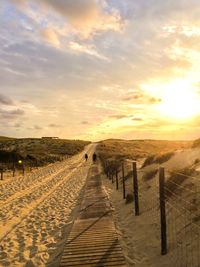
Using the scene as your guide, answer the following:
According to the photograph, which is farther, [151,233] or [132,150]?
[132,150]

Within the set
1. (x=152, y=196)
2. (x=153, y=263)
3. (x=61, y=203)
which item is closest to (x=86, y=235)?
(x=153, y=263)

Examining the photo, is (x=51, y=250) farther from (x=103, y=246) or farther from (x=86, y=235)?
(x=103, y=246)

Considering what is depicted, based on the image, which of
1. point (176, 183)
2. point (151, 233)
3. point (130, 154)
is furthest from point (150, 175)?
point (130, 154)

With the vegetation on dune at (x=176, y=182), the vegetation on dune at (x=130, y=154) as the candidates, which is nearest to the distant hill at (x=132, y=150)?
the vegetation on dune at (x=130, y=154)

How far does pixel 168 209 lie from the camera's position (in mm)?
11930

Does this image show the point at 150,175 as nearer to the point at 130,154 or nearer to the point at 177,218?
the point at 177,218

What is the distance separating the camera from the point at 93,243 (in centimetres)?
970

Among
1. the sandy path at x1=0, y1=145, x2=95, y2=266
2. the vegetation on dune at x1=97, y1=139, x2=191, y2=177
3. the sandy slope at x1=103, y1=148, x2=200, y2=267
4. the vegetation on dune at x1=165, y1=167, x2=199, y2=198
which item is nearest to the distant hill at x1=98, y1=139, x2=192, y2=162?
the vegetation on dune at x1=97, y1=139, x2=191, y2=177

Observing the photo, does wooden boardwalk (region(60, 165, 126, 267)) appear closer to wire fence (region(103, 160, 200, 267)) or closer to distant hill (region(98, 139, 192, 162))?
wire fence (region(103, 160, 200, 267))

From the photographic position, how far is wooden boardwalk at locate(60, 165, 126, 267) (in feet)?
27.0

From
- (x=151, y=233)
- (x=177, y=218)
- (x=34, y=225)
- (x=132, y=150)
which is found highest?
(x=132, y=150)

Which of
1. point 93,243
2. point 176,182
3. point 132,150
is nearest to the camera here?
point 93,243

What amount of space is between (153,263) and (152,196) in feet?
21.7

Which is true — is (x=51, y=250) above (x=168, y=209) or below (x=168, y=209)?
below
